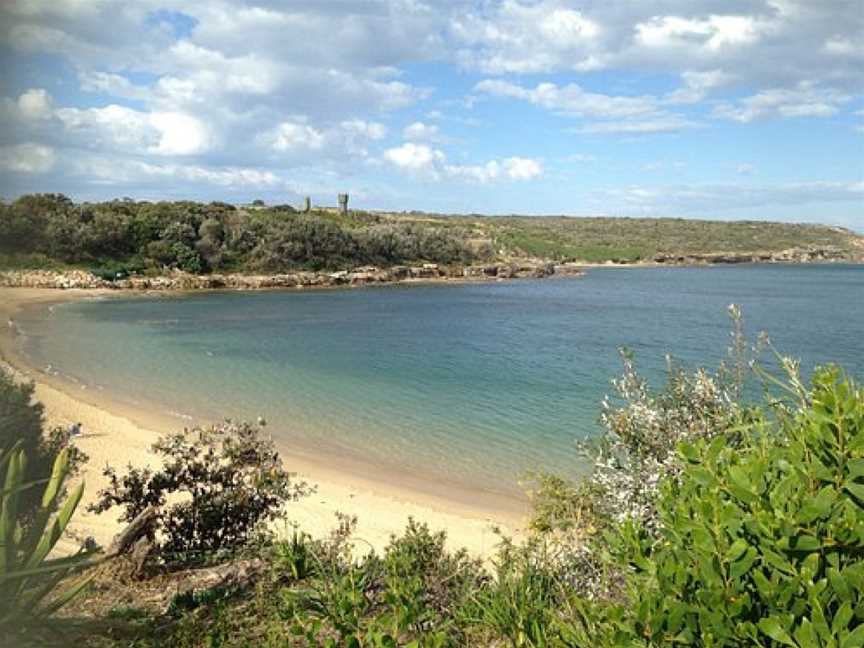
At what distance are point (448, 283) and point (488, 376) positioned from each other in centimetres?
5062

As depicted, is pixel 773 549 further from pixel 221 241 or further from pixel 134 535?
pixel 221 241

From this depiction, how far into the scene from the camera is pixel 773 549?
8.15 ft

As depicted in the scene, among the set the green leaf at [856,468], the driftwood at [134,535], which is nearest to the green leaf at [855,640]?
the green leaf at [856,468]

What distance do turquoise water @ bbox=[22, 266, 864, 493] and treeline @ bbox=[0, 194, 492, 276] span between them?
948cm

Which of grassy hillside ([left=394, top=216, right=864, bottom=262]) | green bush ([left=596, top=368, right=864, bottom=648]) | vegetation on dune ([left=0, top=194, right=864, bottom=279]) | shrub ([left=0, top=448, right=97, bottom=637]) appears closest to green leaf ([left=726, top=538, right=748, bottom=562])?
green bush ([left=596, top=368, right=864, bottom=648])

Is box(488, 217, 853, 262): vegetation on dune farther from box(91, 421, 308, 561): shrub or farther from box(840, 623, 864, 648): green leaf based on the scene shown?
box(840, 623, 864, 648): green leaf

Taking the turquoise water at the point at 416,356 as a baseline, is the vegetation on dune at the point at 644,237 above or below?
above

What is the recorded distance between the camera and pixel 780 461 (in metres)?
2.68

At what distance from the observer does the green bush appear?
2357mm

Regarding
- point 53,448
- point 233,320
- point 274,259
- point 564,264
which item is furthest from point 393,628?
point 564,264

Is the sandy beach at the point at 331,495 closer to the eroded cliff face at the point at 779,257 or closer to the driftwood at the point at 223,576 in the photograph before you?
the driftwood at the point at 223,576

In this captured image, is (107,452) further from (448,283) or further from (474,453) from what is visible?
(448,283)

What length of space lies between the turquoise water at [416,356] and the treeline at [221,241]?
31.1 feet

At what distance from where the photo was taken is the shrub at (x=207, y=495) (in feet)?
23.7
